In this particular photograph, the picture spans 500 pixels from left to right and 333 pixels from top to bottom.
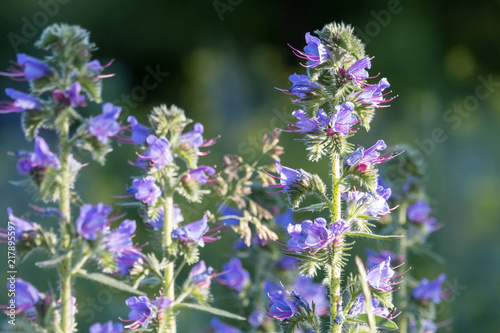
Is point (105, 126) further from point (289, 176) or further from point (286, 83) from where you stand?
point (286, 83)

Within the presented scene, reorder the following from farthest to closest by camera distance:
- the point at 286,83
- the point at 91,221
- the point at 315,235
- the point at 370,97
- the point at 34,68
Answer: the point at 286,83 < the point at 370,97 < the point at 315,235 < the point at 34,68 < the point at 91,221

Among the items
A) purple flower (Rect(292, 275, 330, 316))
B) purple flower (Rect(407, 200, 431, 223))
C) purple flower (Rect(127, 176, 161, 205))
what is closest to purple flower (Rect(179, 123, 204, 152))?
purple flower (Rect(127, 176, 161, 205))

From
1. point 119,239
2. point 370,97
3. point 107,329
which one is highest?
point 370,97

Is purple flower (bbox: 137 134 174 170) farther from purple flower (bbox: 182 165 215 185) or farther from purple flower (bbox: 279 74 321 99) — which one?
purple flower (bbox: 279 74 321 99)

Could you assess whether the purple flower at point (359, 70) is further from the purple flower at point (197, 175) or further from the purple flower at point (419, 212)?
the purple flower at point (419, 212)

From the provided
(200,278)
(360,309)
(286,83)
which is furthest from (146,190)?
(286,83)

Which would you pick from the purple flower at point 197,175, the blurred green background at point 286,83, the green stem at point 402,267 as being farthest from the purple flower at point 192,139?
the blurred green background at point 286,83
